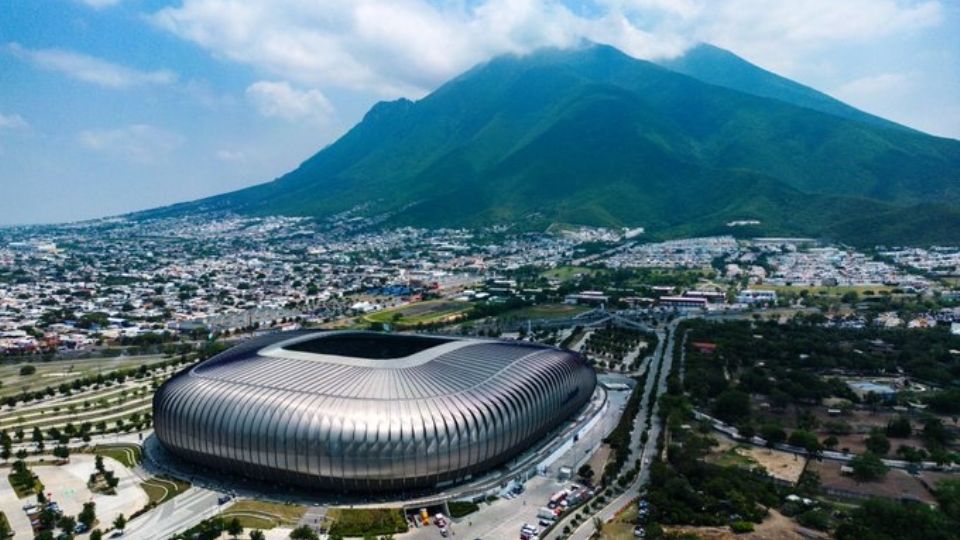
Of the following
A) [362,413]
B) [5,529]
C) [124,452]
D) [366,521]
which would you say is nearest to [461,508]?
[366,521]

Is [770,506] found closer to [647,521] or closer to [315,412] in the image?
[647,521]

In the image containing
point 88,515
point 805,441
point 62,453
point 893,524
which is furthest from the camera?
point 62,453

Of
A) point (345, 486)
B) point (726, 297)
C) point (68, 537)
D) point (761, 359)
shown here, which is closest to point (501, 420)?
point (345, 486)

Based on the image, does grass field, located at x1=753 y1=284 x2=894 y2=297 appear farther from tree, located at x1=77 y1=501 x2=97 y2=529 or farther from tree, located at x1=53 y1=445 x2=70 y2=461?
tree, located at x1=77 y1=501 x2=97 y2=529

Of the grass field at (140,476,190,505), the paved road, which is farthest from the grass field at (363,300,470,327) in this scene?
the paved road

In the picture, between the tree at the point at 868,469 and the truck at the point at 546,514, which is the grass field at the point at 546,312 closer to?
the tree at the point at 868,469

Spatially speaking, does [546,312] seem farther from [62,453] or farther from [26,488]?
[26,488]
